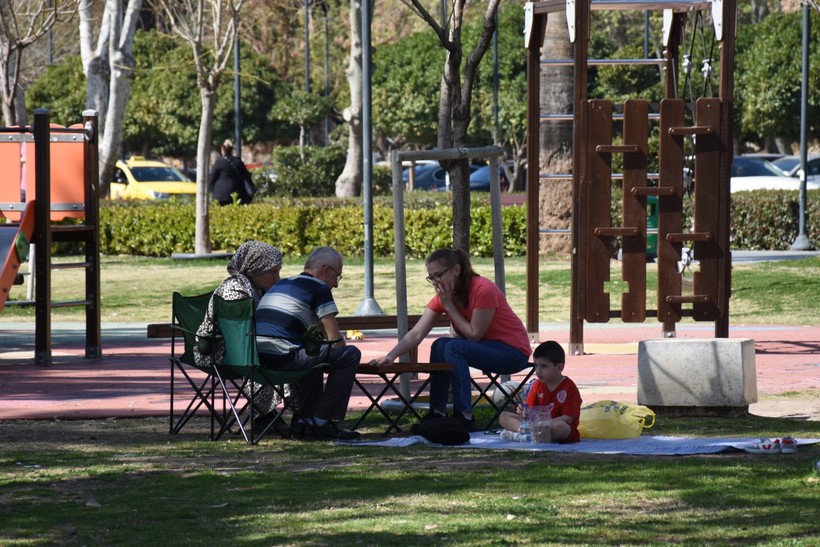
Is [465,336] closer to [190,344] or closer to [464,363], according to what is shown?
[464,363]

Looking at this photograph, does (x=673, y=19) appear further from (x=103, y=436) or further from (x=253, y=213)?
(x=253, y=213)

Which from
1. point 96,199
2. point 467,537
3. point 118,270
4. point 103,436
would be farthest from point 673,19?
point 118,270

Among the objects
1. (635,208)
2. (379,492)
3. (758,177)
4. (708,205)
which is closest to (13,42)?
(635,208)

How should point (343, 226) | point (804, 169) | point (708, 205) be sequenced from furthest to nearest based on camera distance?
1. point (343, 226)
2. point (804, 169)
3. point (708, 205)

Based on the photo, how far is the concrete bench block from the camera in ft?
29.0

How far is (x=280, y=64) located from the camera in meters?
56.7

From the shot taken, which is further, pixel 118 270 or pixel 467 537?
pixel 118 270

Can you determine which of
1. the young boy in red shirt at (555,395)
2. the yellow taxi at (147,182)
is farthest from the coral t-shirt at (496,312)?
the yellow taxi at (147,182)

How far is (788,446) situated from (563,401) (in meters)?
1.23

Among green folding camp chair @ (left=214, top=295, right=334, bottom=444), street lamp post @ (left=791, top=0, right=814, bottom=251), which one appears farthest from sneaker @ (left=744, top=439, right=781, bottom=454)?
street lamp post @ (left=791, top=0, right=814, bottom=251)

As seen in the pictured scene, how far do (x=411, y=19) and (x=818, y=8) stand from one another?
41418mm

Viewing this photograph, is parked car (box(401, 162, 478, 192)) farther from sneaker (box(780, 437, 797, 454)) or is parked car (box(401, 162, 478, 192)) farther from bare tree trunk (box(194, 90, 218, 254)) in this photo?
sneaker (box(780, 437, 797, 454))

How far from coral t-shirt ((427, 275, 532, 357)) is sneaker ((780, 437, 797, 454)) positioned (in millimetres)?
1758

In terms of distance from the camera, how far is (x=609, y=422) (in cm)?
806
